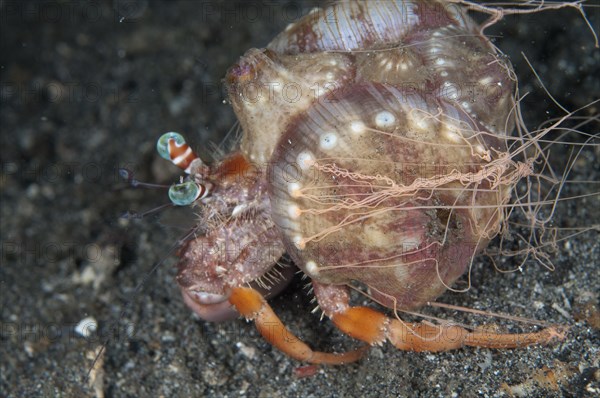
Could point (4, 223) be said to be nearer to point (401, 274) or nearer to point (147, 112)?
point (147, 112)

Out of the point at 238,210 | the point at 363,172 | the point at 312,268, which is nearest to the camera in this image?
the point at 363,172

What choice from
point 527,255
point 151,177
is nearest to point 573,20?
point 527,255

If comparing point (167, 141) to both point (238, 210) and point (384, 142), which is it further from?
point (384, 142)

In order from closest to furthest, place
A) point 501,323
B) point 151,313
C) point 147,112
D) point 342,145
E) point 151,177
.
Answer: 1. point 342,145
2. point 501,323
3. point 151,313
4. point 151,177
5. point 147,112

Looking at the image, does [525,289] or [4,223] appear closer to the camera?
[525,289]

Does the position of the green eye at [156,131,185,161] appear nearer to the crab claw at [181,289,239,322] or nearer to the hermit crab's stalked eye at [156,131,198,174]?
the hermit crab's stalked eye at [156,131,198,174]

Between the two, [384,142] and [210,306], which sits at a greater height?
[384,142]

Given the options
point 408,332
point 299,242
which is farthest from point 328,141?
point 408,332

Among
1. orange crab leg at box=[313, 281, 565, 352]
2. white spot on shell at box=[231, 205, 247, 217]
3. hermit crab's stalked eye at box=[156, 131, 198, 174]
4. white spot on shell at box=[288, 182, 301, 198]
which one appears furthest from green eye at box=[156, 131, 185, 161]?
orange crab leg at box=[313, 281, 565, 352]
